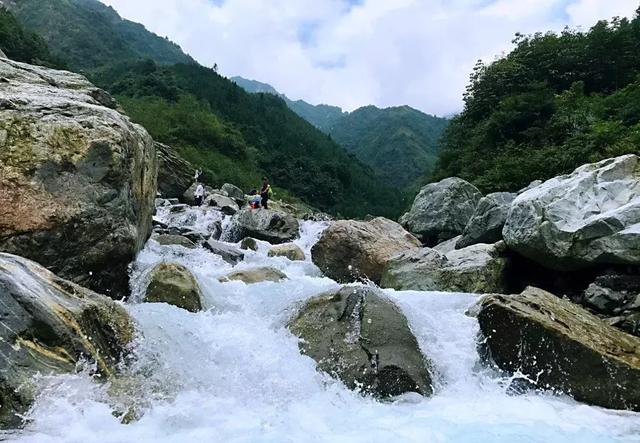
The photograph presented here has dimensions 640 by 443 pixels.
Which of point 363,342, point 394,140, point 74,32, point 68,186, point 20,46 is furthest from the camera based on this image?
point 394,140

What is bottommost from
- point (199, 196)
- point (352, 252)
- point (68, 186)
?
point (352, 252)

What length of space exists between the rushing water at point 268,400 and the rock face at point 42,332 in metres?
0.19

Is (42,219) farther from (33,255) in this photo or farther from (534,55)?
(534,55)

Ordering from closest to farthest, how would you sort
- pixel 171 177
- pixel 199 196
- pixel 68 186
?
pixel 68 186, pixel 199 196, pixel 171 177

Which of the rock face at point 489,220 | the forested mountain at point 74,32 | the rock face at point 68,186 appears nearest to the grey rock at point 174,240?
the rock face at point 68,186

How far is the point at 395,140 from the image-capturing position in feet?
396

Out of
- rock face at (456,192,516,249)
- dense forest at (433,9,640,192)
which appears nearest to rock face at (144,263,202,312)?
rock face at (456,192,516,249)

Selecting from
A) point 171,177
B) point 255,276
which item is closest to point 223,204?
point 171,177

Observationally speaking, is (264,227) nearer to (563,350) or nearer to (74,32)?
(563,350)

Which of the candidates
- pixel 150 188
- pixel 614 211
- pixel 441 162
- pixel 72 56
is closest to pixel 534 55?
pixel 441 162

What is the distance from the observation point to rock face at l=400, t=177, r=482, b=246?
18.5 m

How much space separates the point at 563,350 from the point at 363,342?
2.74 m

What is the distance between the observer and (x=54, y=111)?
934cm

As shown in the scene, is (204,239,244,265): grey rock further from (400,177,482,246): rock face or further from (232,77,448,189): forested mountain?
(232,77,448,189): forested mountain
